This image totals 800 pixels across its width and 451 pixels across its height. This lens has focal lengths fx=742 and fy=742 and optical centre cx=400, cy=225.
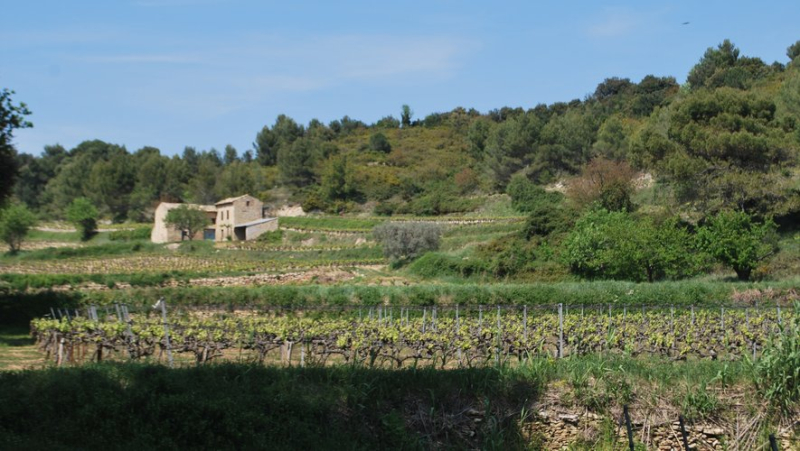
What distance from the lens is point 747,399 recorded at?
980 cm

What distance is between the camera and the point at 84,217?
7906cm

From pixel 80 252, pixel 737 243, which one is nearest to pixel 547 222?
pixel 737 243

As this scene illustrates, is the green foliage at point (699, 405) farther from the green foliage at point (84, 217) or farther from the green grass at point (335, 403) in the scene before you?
the green foliage at point (84, 217)

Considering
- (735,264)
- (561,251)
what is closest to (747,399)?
(735,264)

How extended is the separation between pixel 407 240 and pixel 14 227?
3990cm

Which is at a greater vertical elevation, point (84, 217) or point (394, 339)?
point (84, 217)

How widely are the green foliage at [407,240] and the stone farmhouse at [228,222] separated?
94.5 ft

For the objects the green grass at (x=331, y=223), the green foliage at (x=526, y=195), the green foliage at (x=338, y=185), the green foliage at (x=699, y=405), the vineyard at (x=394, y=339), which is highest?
the green foliage at (x=338, y=185)

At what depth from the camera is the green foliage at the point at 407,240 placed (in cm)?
5091

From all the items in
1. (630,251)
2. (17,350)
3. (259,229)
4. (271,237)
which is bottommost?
(17,350)

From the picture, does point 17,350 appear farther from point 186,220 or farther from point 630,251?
point 186,220

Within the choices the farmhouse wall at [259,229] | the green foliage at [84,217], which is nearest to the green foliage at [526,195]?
the farmhouse wall at [259,229]

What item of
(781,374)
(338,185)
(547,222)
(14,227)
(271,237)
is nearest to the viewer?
(781,374)

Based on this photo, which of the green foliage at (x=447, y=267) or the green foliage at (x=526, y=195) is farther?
the green foliage at (x=526, y=195)
